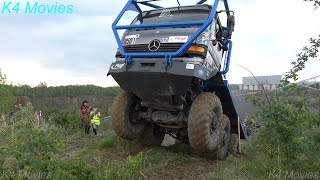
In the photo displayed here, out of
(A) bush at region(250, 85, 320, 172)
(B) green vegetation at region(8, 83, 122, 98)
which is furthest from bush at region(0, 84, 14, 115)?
(A) bush at region(250, 85, 320, 172)

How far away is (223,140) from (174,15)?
2627 millimetres

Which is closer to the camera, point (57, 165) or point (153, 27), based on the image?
point (57, 165)

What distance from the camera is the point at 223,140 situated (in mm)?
7961

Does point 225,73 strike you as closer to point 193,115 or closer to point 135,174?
point 193,115

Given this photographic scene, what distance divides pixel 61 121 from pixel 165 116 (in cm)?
442

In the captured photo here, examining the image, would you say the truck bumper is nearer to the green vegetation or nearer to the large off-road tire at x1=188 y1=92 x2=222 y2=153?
the large off-road tire at x1=188 y1=92 x2=222 y2=153

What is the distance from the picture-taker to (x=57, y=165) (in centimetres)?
470

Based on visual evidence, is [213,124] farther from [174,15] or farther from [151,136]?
[174,15]

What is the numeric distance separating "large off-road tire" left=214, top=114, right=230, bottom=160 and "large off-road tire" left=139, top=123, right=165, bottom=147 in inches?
52.6

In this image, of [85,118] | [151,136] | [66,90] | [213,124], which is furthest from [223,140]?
[66,90]

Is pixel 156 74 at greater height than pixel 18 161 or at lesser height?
greater

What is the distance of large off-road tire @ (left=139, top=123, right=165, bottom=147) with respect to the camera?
796cm

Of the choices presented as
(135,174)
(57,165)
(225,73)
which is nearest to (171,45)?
(225,73)

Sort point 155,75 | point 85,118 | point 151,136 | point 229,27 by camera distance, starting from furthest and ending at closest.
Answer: point 85,118
point 151,136
point 229,27
point 155,75
